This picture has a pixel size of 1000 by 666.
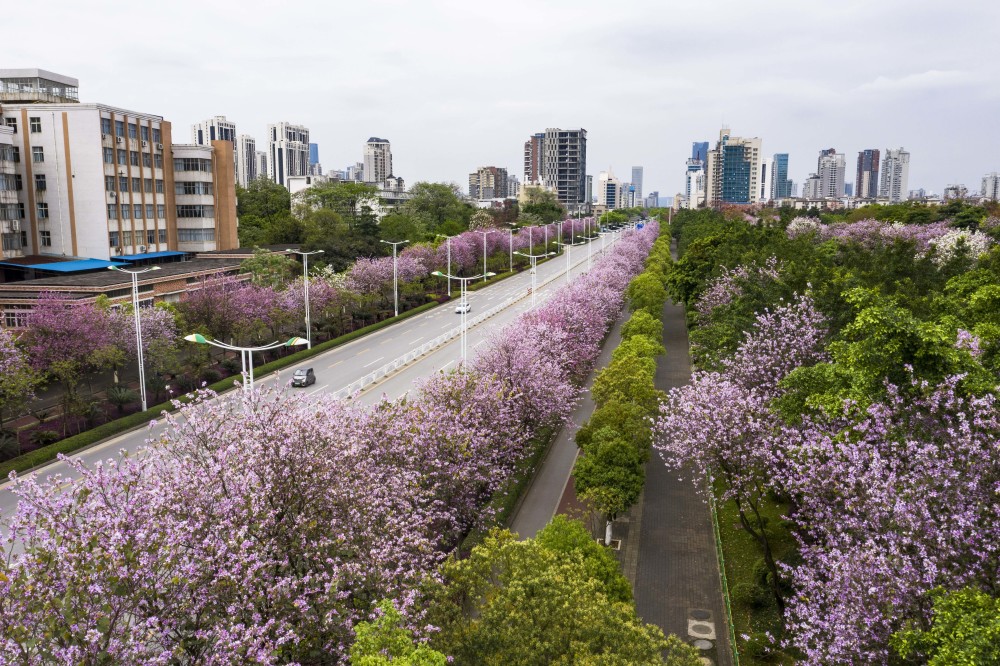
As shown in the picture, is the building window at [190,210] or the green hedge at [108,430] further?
the building window at [190,210]

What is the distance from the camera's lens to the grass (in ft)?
62.7

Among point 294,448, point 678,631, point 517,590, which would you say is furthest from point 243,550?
point 678,631

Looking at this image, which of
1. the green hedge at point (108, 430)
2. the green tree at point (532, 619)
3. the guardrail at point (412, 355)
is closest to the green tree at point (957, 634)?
the green tree at point (532, 619)

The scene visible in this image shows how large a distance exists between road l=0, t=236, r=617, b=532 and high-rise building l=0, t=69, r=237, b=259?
85.7ft

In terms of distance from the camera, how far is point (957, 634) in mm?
9906

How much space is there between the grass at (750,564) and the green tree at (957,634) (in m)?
7.16

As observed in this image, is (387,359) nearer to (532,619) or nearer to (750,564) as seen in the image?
(750,564)

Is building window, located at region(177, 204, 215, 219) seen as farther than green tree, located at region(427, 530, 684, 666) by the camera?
Yes

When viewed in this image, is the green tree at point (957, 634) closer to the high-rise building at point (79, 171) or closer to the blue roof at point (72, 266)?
the blue roof at point (72, 266)

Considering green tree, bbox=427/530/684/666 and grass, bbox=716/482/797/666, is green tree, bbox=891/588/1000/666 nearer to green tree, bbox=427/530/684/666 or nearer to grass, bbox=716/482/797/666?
green tree, bbox=427/530/684/666

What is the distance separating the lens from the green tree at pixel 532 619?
11.5 meters

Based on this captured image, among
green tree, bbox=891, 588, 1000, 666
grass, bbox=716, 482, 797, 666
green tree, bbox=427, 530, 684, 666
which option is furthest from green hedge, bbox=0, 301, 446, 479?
green tree, bbox=891, 588, 1000, 666

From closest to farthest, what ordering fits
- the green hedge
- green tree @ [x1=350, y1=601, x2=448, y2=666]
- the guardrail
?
green tree @ [x1=350, y1=601, x2=448, y2=666] → the green hedge → the guardrail

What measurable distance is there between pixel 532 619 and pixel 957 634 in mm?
6160
